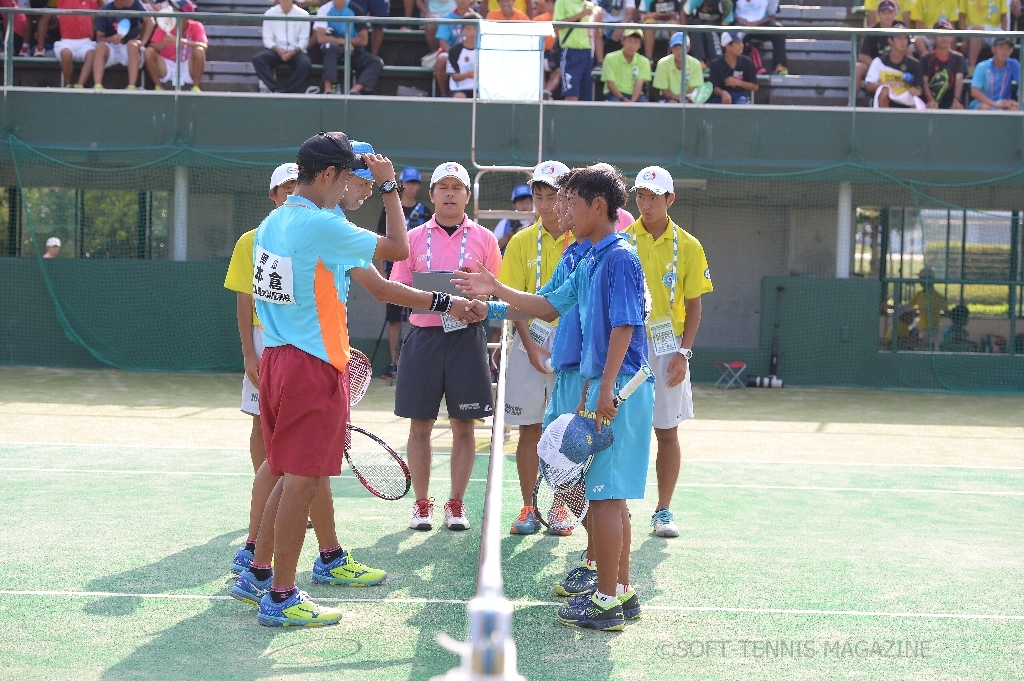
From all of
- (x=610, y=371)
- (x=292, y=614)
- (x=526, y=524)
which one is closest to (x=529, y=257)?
(x=526, y=524)

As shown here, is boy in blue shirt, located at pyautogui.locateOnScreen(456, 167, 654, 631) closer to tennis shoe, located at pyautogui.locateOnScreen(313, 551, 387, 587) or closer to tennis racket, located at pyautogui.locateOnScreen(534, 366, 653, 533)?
tennis racket, located at pyautogui.locateOnScreen(534, 366, 653, 533)

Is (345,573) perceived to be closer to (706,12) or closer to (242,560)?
(242,560)

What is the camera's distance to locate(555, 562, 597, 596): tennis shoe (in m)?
5.84

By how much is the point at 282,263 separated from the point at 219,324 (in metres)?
11.9

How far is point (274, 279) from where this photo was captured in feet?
17.0

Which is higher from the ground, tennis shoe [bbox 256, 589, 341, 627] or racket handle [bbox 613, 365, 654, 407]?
racket handle [bbox 613, 365, 654, 407]

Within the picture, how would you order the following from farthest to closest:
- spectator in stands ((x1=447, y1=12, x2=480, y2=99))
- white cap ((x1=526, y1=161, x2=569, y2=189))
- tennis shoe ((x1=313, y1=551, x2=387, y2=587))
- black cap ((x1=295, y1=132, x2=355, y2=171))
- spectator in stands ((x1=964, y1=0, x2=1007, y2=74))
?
spectator in stands ((x1=964, y1=0, x2=1007, y2=74)) < spectator in stands ((x1=447, y1=12, x2=480, y2=99)) < white cap ((x1=526, y1=161, x2=569, y2=189)) < tennis shoe ((x1=313, y1=551, x2=387, y2=587)) < black cap ((x1=295, y1=132, x2=355, y2=171))

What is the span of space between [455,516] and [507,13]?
37.9ft

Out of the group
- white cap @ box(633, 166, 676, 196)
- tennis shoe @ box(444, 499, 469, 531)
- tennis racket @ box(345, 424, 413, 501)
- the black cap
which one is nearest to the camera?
the black cap

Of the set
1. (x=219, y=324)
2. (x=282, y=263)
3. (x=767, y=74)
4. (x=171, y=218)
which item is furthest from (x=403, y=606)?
(x=767, y=74)

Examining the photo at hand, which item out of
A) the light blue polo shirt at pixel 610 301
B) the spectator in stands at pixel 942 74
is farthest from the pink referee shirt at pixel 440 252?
the spectator in stands at pixel 942 74

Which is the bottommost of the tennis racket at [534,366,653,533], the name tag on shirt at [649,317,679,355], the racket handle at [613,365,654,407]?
the tennis racket at [534,366,653,533]

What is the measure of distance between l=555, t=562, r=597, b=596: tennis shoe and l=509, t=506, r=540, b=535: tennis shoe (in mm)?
1284

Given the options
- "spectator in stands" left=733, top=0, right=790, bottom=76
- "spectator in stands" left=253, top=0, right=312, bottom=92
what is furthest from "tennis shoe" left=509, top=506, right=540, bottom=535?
"spectator in stands" left=733, top=0, right=790, bottom=76
